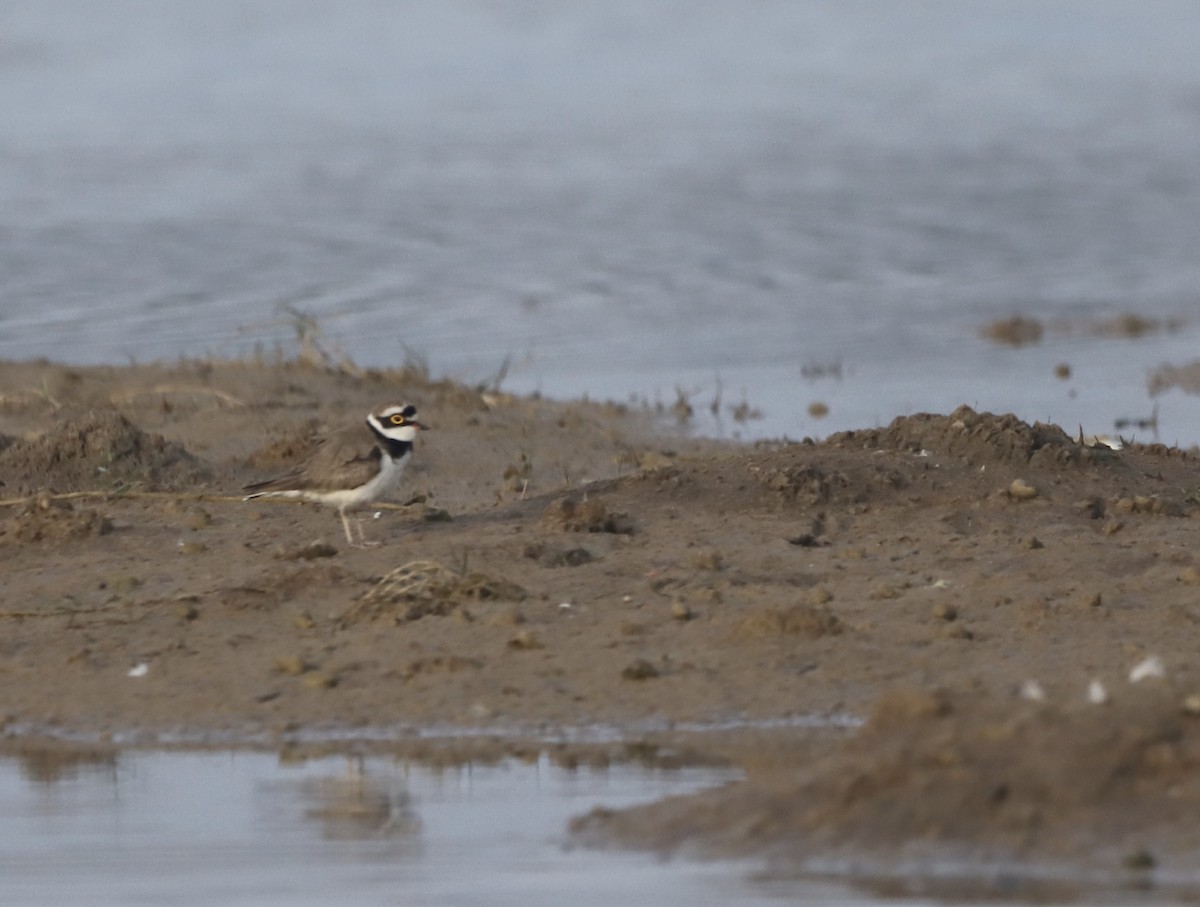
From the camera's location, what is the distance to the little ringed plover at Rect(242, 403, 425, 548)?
959cm

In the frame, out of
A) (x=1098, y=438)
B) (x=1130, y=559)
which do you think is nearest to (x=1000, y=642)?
(x=1130, y=559)

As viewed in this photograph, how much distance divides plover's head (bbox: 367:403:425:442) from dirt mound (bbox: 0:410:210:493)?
144 centimetres

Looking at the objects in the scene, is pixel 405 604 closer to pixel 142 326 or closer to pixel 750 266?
pixel 142 326

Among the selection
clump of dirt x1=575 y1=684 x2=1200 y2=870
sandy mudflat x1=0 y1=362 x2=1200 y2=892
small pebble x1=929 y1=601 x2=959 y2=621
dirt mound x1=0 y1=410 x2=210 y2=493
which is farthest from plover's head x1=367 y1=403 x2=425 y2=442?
clump of dirt x1=575 y1=684 x2=1200 y2=870

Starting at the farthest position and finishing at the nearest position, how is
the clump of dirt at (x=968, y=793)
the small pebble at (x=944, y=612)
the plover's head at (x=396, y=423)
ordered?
the plover's head at (x=396, y=423) < the small pebble at (x=944, y=612) < the clump of dirt at (x=968, y=793)

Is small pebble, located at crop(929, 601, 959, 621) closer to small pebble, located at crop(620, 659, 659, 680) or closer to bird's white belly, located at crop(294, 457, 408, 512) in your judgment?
small pebble, located at crop(620, 659, 659, 680)

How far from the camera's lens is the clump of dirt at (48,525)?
9.56 m

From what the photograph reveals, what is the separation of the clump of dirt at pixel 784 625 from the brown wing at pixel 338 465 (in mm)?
2321

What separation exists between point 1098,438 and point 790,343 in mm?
7846

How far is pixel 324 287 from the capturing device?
21297mm

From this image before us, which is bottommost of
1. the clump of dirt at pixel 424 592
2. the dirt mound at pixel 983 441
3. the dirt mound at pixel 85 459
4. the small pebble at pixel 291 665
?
the small pebble at pixel 291 665

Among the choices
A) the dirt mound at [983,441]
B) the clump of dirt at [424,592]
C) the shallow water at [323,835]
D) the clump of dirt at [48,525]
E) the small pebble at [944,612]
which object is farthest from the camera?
the dirt mound at [983,441]

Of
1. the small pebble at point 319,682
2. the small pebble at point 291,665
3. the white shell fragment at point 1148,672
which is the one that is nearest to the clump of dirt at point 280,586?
the small pebble at point 291,665

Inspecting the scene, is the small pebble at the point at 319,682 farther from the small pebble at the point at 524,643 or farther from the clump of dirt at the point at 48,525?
the clump of dirt at the point at 48,525
